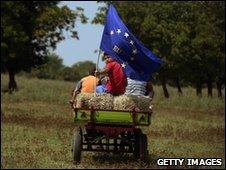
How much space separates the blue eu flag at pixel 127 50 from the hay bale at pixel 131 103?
2.21 meters

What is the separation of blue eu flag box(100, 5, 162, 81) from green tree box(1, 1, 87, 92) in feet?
89.7

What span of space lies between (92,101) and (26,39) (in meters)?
31.6

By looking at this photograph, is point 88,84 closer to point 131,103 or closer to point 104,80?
point 104,80

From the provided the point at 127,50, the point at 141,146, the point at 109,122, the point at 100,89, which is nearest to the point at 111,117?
the point at 109,122

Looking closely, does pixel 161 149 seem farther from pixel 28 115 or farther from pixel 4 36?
pixel 4 36

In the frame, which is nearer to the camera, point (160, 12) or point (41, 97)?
point (41, 97)

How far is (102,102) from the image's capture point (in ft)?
45.0

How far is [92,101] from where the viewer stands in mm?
13734

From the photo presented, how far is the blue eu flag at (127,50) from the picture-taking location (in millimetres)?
15820

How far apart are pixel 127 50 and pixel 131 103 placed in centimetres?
260

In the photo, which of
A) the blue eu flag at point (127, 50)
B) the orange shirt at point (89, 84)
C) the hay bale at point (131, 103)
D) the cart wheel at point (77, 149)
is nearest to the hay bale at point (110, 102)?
the hay bale at point (131, 103)

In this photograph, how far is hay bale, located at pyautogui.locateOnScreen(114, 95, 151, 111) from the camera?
13.7 meters

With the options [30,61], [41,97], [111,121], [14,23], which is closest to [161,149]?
[111,121]

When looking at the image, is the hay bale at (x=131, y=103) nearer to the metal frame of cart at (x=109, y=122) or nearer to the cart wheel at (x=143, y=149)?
the metal frame of cart at (x=109, y=122)
